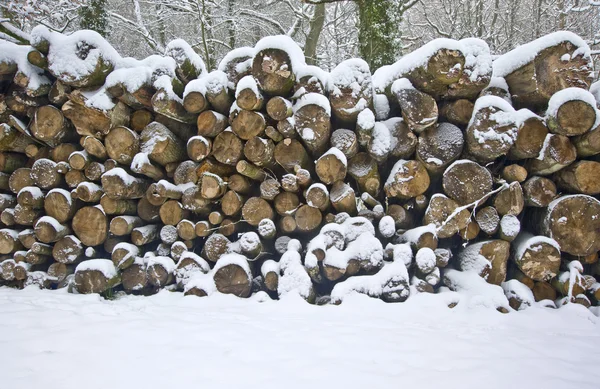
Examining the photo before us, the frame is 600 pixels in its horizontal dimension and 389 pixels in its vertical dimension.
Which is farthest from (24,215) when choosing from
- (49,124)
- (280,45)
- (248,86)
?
(280,45)

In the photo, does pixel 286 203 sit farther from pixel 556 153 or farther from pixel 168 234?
pixel 556 153

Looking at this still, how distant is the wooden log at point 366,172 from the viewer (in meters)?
2.73

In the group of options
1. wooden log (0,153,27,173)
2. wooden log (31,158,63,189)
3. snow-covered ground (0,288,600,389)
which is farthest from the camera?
wooden log (0,153,27,173)

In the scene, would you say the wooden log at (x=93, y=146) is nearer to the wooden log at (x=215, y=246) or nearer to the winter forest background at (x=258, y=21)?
the wooden log at (x=215, y=246)

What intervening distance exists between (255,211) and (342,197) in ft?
2.39

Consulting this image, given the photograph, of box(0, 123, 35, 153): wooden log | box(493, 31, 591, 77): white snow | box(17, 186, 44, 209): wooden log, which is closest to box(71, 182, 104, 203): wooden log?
box(17, 186, 44, 209): wooden log

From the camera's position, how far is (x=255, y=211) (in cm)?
275

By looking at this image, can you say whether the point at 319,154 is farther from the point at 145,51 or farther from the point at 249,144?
the point at 145,51

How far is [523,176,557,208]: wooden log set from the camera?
8.14 feet

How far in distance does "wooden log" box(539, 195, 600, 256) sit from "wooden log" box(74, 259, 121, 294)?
350 centimetres

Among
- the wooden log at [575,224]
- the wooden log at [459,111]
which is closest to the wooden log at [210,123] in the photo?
the wooden log at [459,111]

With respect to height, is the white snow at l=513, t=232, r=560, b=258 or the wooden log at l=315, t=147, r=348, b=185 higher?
the wooden log at l=315, t=147, r=348, b=185

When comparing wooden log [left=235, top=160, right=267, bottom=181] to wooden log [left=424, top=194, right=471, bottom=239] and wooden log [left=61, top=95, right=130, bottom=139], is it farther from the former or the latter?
wooden log [left=424, top=194, right=471, bottom=239]

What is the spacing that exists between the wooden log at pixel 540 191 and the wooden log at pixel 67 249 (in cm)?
377
